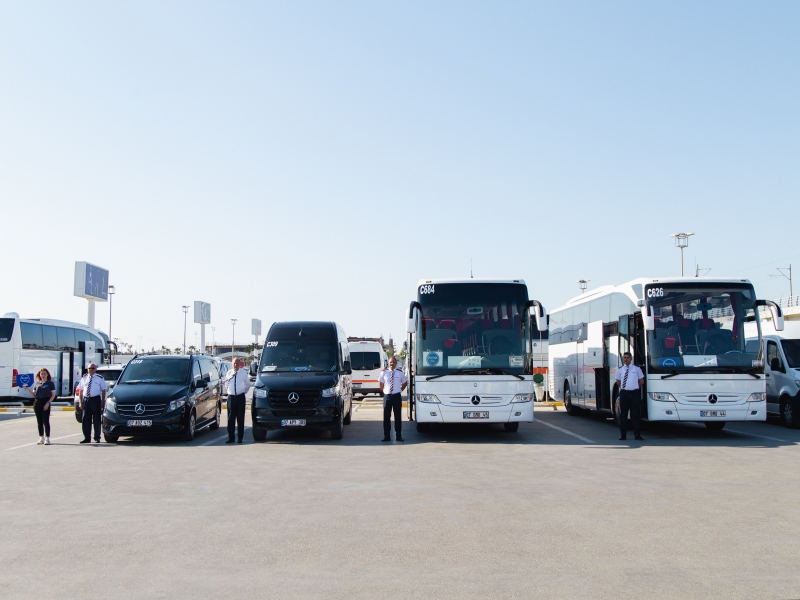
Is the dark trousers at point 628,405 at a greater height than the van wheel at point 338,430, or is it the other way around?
the dark trousers at point 628,405

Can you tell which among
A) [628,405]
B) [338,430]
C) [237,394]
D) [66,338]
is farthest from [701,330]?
[66,338]

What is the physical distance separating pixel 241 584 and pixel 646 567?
323 centimetres

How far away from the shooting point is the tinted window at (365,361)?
3225 centimetres

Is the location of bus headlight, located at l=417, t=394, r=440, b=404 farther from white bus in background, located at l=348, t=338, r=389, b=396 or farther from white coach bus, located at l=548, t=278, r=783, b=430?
white bus in background, located at l=348, t=338, r=389, b=396

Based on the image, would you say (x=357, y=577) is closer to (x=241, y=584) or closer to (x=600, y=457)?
(x=241, y=584)

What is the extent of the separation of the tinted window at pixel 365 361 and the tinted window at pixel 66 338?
40.9ft

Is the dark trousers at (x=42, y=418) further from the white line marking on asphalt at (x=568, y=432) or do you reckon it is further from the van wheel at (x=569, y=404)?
the van wheel at (x=569, y=404)

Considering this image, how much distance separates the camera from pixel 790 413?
20.1 metres

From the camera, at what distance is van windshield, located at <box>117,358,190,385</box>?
680 inches

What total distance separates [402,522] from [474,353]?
831 centimetres

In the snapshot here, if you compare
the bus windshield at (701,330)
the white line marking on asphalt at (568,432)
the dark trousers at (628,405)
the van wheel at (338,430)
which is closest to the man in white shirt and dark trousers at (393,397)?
the van wheel at (338,430)

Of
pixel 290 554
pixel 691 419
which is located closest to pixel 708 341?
pixel 691 419

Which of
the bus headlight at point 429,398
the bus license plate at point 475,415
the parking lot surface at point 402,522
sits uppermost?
the bus headlight at point 429,398

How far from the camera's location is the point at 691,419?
645 inches
